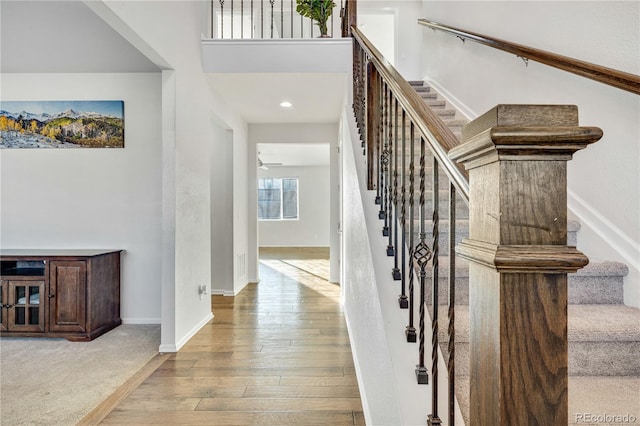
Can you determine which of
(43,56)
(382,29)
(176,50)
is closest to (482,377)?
(176,50)

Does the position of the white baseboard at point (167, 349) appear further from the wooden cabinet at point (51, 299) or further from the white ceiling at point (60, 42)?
the white ceiling at point (60, 42)

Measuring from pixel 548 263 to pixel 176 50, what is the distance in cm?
302

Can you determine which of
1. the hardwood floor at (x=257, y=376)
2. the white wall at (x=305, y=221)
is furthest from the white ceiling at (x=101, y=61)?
the white wall at (x=305, y=221)

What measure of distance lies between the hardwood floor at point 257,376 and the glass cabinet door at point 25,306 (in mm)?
1332

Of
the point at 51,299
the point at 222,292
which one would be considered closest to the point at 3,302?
the point at 51,299

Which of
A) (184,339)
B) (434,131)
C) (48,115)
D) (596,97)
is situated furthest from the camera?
(48,115)

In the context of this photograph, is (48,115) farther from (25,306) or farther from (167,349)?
(167,349)

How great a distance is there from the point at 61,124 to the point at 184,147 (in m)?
1.51

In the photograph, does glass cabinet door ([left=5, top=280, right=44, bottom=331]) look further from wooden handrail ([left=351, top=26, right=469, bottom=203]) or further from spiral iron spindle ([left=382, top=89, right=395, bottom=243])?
wooden handrail ([left=351, top=26, right=469, bottom=203])

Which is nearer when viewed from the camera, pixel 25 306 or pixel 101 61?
pixel 25 306

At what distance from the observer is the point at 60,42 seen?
8.80 feet

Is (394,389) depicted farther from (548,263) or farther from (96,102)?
(96,102)

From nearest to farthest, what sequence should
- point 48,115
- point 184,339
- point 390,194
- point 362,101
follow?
point 390,194 < point 362,101 < point 184,339 < point 48,115

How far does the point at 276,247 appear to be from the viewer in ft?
32.4
